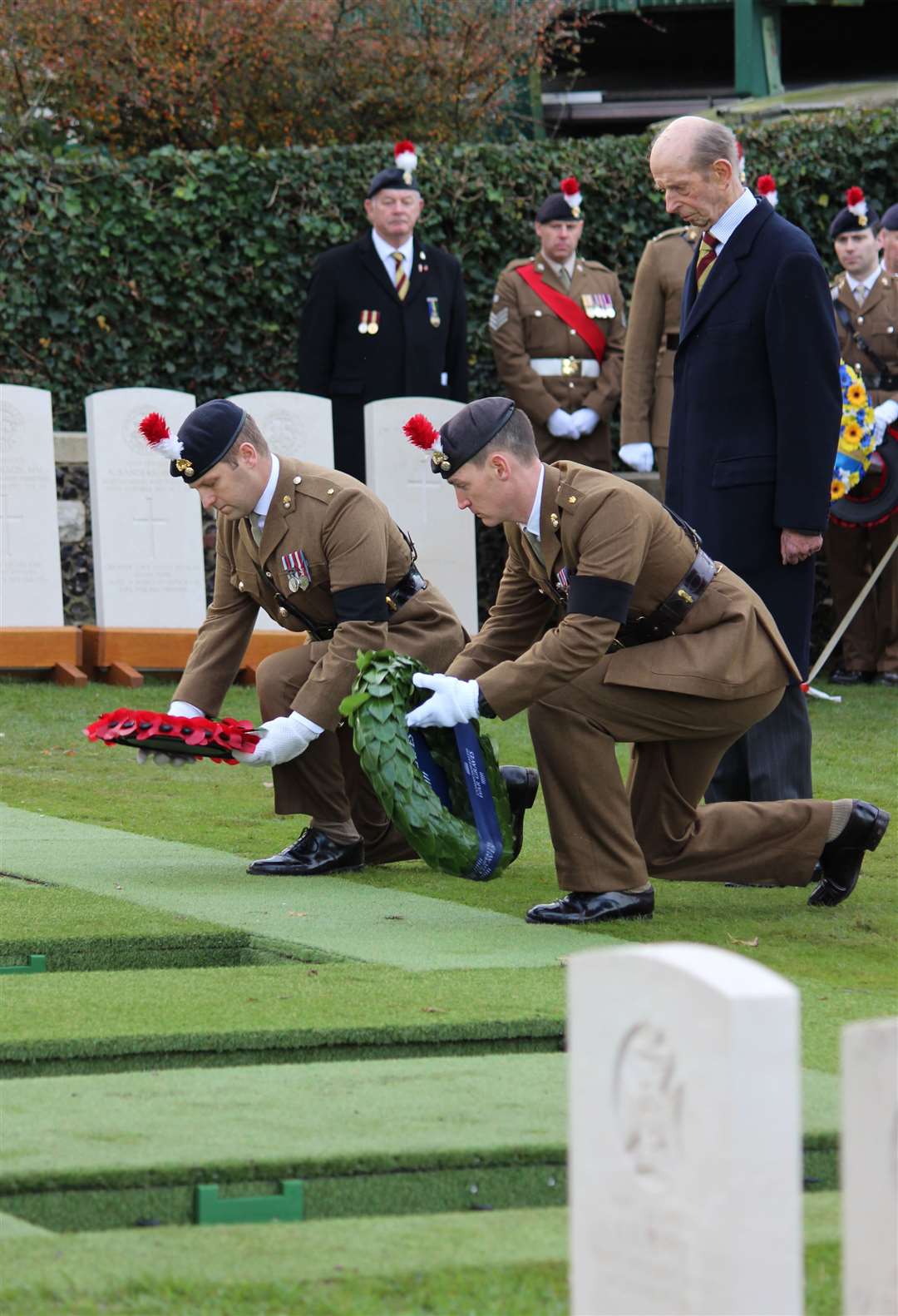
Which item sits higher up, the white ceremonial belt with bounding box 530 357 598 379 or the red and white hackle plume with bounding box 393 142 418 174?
the red and white hackle plume with bounding box 393 142 418 174

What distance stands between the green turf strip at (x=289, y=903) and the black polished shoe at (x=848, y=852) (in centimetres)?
73

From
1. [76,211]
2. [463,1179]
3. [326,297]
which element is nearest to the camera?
[463,1179]

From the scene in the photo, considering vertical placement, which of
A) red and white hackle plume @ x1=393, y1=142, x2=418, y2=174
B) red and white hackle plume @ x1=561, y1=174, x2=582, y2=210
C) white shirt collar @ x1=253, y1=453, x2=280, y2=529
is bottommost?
white shirt collar @ x1=253, y1=453, x2=280, y2=529

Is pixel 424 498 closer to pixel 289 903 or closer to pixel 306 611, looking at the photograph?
pixel 306 611

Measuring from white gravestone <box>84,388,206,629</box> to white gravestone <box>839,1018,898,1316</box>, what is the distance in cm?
832

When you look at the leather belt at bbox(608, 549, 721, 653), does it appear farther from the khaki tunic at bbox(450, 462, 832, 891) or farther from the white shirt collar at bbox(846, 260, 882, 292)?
the white shirt collar at bbox(846, 260, 882, 292)

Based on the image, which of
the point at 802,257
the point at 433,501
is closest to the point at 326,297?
the point at 433,501

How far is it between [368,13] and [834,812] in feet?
31.7

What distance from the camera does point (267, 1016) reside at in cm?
409

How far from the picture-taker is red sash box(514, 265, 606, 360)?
11.0 meters

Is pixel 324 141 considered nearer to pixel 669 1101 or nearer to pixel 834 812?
pixel 834 812

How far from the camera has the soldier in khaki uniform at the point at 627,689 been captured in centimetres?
507

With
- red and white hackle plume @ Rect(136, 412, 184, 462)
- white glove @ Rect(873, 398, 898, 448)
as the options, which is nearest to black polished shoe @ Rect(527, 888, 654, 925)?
red and white hackle plume @ Rect(136, 412, 184, 462)

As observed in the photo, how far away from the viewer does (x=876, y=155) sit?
12094mm
